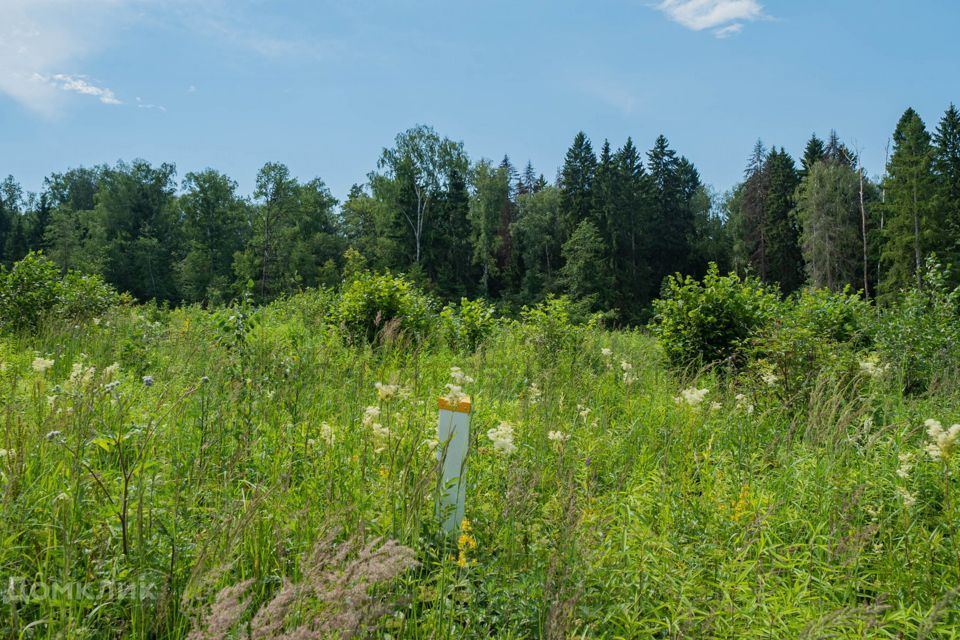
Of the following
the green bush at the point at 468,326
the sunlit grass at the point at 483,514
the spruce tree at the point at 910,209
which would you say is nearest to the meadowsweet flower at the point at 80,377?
the sunlit grass at the point at 483,514

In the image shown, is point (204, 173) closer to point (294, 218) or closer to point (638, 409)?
point (294, 218)

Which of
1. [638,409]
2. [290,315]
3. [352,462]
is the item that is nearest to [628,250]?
[290,315]

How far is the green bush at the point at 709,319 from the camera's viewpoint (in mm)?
7027

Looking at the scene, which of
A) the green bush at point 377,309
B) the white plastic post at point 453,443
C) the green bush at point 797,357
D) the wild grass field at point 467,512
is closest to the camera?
the wild grass field at point 467,512

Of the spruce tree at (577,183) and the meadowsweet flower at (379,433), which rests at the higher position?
the spruce tree at (577,183)

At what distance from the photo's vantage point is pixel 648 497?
2.83 meters

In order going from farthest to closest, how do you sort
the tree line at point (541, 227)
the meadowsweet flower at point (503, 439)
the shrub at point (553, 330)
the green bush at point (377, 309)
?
1. the tree line at point (541, 227)
2. the green bush at point (377, 309)
3. the shrub at point (553, 330)
4. the meadowsweet flower at point (503, 439)

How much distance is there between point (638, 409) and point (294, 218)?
35.4m

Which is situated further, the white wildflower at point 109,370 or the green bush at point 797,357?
the green bush at point 797,357

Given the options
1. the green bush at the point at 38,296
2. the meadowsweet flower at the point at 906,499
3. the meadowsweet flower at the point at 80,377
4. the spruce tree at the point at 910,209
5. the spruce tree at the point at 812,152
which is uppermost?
the spruce tree at the point at 812,152

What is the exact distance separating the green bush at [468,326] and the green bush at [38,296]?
16.1 ft

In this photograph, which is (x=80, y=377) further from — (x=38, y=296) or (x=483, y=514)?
(x=38, y=296)

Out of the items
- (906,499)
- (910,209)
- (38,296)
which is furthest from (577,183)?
(906,499)

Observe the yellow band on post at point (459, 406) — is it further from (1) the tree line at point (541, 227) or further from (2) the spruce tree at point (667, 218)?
(2) the spruce tree at point (667, 218)
